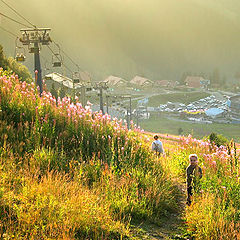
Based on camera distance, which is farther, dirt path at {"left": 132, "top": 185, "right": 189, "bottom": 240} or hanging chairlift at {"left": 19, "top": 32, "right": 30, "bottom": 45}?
hanging chairlift at {"left": 19, "top": 32, "right": 30, "bottom": 45}

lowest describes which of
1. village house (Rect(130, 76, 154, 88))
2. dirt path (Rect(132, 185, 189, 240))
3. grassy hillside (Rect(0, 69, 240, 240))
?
dirt path (Rect(132, 185, 189, 240))

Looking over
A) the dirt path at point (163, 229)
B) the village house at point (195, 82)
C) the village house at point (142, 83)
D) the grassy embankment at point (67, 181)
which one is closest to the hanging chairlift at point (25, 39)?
the grassy embankment at point (67, 181)

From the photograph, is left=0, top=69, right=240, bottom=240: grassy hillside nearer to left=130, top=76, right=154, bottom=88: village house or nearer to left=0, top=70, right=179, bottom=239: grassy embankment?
left=0, top=70, right=179, bottom=239: grassy embankment

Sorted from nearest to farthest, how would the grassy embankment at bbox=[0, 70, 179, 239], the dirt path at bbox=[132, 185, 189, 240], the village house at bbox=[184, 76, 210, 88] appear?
the grassy embankment at bbox=[0, 70, 179, 239]
the dirt path at bbox=[132, 185, 189, 240]
the village house at bbox=[184, 76, 210, 88]

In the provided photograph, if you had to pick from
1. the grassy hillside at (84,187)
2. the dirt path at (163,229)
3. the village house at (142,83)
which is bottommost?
the dirt path at (163,229)

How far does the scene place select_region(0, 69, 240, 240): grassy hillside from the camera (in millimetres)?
4074

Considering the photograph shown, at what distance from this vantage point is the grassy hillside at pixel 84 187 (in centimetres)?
407

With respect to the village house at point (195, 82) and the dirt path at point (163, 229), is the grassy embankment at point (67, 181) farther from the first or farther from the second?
the village house at point (195, 82)

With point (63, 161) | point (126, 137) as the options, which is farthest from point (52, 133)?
point (126, 137)

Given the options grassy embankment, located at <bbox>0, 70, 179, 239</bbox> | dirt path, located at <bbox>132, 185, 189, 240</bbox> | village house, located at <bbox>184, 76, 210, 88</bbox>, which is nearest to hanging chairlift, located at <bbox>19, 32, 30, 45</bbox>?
grassy embankment, located at <bbox>0, 70, 179, 239</bbox>

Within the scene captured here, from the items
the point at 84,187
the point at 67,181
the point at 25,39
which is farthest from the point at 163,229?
the point at 25,39

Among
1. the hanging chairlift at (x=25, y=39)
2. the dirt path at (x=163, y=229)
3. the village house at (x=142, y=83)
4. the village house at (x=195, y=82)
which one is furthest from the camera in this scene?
the village house at (x=195, y=82)

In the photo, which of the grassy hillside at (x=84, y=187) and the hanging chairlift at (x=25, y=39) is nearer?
the grassy hillside at (x=84, y=187)

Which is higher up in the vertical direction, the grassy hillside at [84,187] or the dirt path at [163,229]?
the grassy hillside at [84,187]
